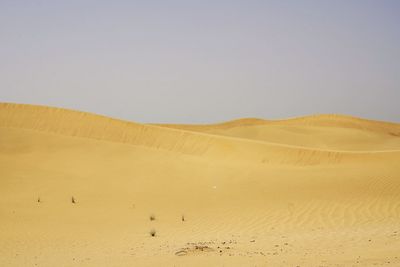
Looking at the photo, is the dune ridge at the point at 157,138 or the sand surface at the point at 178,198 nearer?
the sand surface at the point at 178,198

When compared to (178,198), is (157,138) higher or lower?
higher

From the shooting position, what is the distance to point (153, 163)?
800 inches

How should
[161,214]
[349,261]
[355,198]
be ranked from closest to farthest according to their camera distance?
[349,261], [161,214], [355,198]

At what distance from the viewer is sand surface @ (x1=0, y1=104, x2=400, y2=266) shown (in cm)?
955

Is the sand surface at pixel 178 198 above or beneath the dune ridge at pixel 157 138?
beneath

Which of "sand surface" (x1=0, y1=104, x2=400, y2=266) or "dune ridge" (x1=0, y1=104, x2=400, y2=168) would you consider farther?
"dune ridge" (x1=0, y1=104, x2=400, y2=168)

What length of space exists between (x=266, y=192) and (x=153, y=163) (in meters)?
5.17

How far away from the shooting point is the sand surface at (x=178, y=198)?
31.3 ft

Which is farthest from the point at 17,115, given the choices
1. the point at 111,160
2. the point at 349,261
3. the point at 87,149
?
the point at 349,261

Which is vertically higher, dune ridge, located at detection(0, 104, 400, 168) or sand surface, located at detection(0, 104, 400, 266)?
dune ridge, located at detection(0, 104, 400, 168)

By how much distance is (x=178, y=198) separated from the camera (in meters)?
16.1

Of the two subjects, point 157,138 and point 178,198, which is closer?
point 178,198

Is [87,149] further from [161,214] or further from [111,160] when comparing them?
[161,214]

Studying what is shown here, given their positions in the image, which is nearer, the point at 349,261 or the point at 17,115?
the point at 349,261
